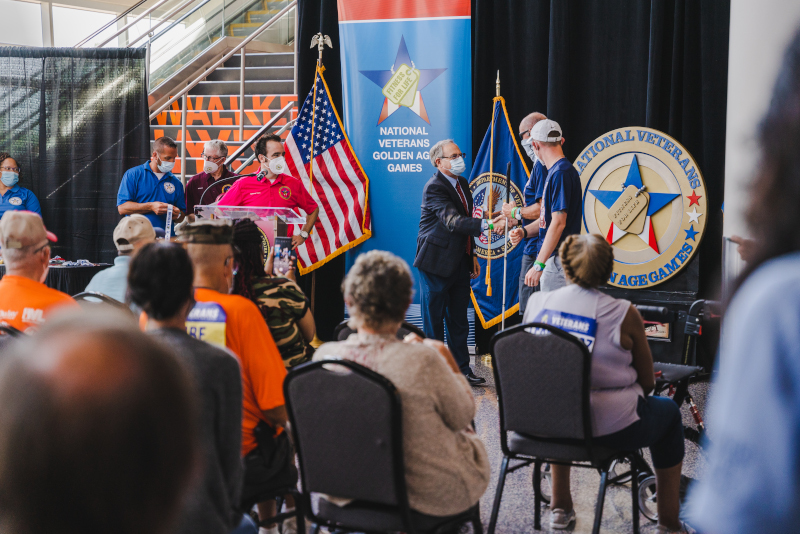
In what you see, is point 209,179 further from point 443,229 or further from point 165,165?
point 443,229

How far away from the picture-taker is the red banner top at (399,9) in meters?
5.29

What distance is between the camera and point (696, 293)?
4.62 meters

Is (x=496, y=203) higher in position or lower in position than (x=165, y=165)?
lower

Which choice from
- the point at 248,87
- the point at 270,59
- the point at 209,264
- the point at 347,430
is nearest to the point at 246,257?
the point at 209,264

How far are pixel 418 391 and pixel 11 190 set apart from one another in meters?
5.90

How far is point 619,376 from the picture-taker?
2.22 meters

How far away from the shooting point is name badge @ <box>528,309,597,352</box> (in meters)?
2.23

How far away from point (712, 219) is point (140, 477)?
524cm

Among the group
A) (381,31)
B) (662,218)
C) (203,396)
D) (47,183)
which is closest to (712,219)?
(662,218)

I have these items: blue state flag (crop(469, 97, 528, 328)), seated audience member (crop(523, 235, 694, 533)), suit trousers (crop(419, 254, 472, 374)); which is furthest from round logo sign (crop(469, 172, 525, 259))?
seated audience member (crop(523, 235, 694, 533))

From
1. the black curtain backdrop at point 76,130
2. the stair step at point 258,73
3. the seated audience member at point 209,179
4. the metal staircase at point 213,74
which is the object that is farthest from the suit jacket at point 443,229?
the stair step at point 258,73

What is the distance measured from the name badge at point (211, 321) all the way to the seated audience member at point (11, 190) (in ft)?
16.7

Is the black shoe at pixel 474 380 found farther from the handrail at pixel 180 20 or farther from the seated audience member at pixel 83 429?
the handrail at pixel 180 20

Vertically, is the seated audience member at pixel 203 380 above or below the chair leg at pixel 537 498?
above
